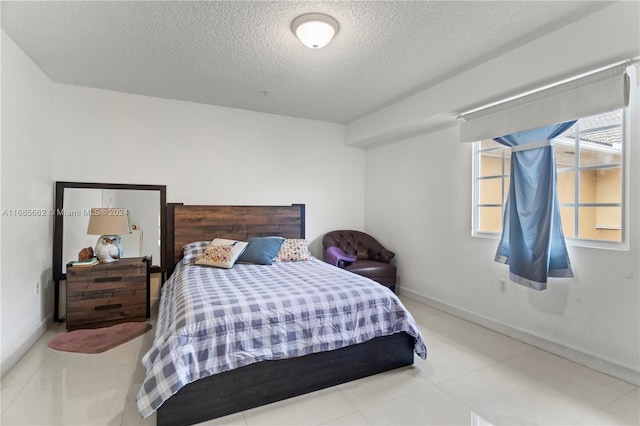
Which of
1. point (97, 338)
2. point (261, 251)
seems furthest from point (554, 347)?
point (97, 338)

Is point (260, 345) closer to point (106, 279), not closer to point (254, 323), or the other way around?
point (254, 323)

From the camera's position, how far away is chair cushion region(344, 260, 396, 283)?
4031 mm

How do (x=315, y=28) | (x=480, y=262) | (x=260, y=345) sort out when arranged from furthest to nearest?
(x=480, y=262) < (x=315, y=28) < (x=260, y=345)

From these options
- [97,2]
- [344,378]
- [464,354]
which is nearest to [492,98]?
[464,354]

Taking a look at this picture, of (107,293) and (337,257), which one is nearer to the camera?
(107,293)

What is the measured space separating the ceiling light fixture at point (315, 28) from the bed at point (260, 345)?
1870mm

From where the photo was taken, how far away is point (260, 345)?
6.58ft

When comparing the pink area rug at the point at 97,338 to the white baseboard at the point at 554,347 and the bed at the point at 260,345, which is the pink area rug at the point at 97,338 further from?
the white baseboard at the point at 554,347

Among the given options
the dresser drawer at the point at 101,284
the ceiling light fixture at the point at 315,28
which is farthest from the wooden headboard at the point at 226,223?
the ceiling light fixture at the point at 315,28

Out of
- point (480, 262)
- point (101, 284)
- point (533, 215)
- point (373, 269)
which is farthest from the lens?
point (373, 269)

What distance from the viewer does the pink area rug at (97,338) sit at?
271 cm

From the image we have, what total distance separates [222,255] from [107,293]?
46.9 inches

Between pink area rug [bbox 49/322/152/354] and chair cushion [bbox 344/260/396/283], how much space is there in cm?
241

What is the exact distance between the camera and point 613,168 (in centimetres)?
238
